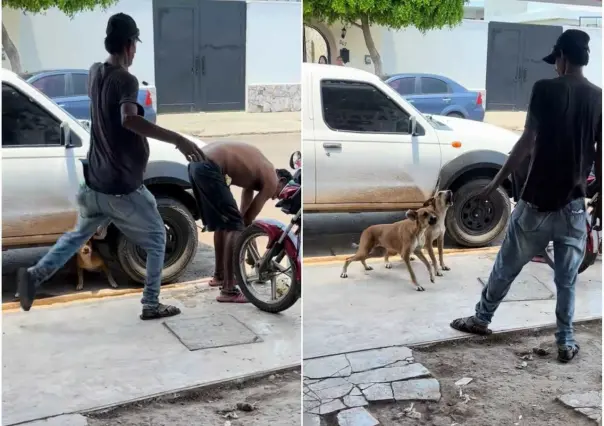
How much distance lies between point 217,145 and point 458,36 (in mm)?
979

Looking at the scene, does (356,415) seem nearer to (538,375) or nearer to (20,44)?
(538,375)

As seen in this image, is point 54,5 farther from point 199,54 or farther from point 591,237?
point 591,237

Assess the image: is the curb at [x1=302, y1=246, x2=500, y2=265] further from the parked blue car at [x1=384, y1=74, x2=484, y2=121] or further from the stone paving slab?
the stone paving slab

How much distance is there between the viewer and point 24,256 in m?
2.22

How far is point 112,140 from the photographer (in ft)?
7.38

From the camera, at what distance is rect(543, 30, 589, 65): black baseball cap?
2588 mm

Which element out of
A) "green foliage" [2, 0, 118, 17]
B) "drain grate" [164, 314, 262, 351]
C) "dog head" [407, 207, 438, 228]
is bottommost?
"drain grate" [164, 314, 262, 351]

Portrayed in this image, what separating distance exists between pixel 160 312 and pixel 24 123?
0.76 m

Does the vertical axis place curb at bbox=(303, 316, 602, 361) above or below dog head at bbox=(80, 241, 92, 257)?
below

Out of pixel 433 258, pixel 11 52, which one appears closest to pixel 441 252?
pixel 433 258

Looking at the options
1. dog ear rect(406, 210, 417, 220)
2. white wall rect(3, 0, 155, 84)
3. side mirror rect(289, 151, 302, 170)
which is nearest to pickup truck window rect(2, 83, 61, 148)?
white wall rect(3, 0, 155, 84)

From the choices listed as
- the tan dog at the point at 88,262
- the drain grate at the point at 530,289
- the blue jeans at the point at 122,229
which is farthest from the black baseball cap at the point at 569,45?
the tan dog at the point at 88,262

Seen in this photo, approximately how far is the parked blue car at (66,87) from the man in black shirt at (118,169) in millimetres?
25

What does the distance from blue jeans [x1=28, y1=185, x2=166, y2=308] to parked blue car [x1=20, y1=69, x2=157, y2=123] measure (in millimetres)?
250
